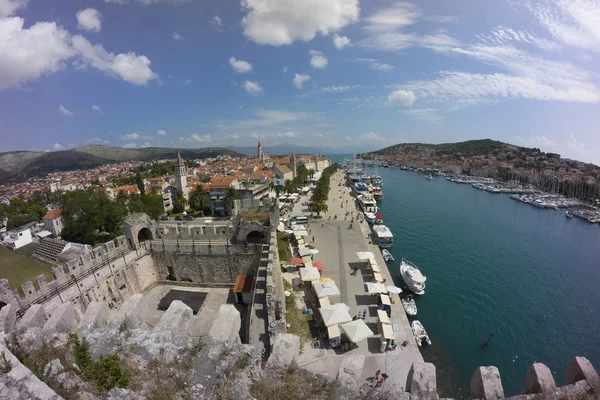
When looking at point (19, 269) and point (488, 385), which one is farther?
point (19, 269)

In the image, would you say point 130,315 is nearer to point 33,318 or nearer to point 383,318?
point 33,318

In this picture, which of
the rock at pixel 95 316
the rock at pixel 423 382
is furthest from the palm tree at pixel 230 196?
the rock at pixel 423 382

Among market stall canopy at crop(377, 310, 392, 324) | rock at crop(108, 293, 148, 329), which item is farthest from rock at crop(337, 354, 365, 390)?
market stall canopy at crop(377, 310, 392, 324)

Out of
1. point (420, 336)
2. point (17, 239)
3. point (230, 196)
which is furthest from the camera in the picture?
point (230, 196)

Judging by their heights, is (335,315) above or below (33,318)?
below

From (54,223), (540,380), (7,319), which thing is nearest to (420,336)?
(540,380)

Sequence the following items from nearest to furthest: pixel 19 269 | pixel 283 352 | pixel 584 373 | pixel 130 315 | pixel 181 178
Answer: pixel 584 373 < pixel 283 352 < pixel 130 315 < pixel 19 269 < pixel 181 178

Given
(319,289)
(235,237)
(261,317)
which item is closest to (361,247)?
(319,289)
